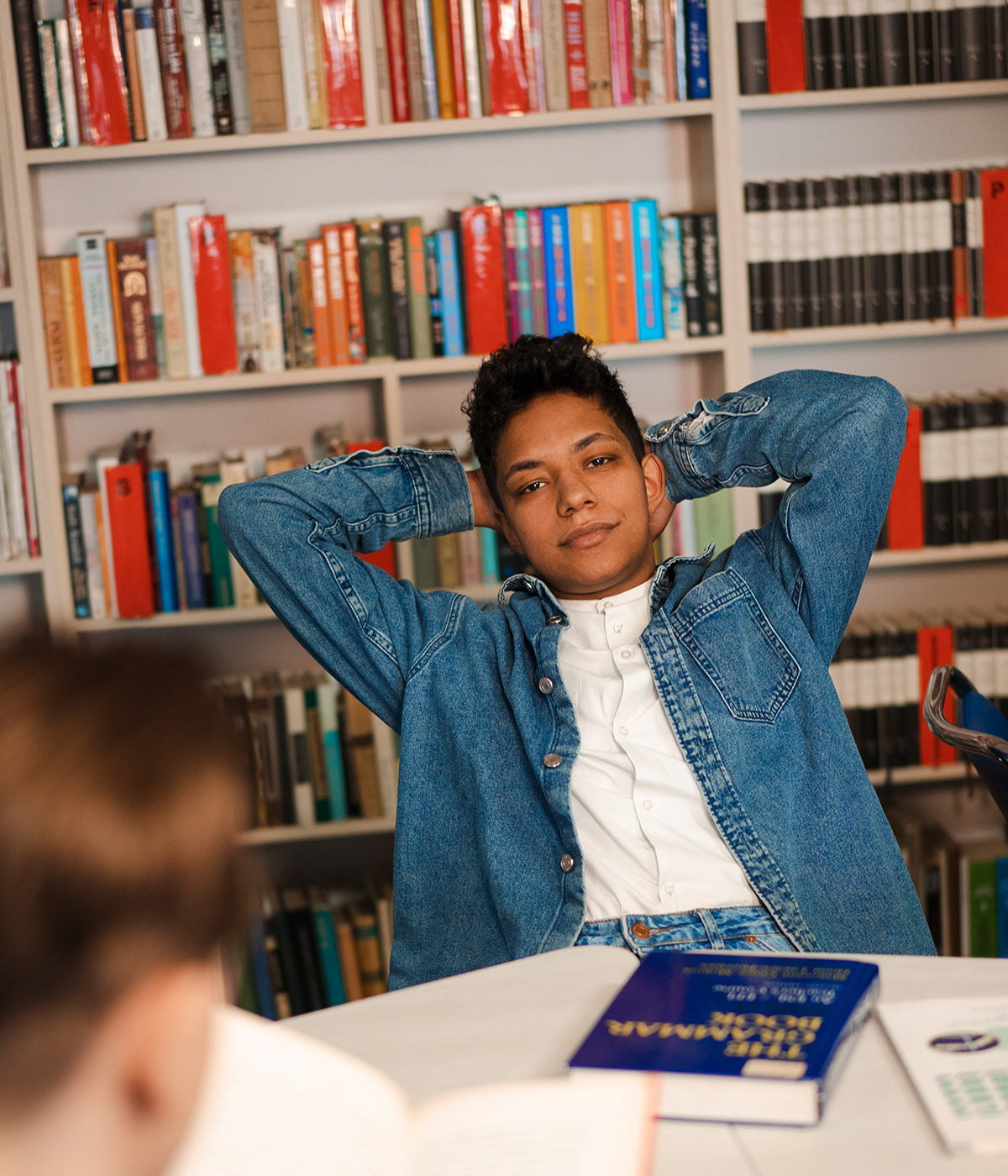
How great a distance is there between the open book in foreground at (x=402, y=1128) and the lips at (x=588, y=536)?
0.86 metres

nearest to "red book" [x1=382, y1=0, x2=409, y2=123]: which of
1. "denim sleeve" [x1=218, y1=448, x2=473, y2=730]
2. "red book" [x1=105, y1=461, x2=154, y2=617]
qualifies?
"red book" [x1=105, y1=461, x2=154, y2=617]

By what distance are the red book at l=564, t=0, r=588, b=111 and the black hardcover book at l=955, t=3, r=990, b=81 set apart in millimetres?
714

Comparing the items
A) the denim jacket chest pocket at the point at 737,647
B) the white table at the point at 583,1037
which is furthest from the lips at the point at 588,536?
the white table at the point at 583,1037

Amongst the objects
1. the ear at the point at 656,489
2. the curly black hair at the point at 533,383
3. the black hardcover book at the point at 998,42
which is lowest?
the ear at the point at 656,489

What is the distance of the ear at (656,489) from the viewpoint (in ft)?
5.17

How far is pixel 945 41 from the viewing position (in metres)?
2.24

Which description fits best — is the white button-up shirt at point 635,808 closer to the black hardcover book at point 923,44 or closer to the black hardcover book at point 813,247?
the black hardcover book at point 813,247

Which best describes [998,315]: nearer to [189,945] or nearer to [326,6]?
[326,6]

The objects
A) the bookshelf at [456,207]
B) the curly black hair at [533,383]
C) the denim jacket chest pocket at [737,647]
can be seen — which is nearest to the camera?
the denim jacket chest pocket at [737,647]

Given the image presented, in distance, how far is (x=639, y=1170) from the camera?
0.56 m

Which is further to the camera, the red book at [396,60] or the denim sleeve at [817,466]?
the red book at [396,60]

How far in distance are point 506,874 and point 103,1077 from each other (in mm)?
1047

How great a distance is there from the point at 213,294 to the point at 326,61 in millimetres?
474

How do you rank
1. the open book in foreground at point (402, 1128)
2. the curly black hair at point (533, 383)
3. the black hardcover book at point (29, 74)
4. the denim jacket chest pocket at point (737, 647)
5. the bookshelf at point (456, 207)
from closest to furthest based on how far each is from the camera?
the open book in foreground at point (402, 1128) < the denim jacket chest pocket at point (737, 647) < the curly black hair at point (533, 383) < the black hardcover book at point (29, 74) < the bookshelf at point (456, 207)
